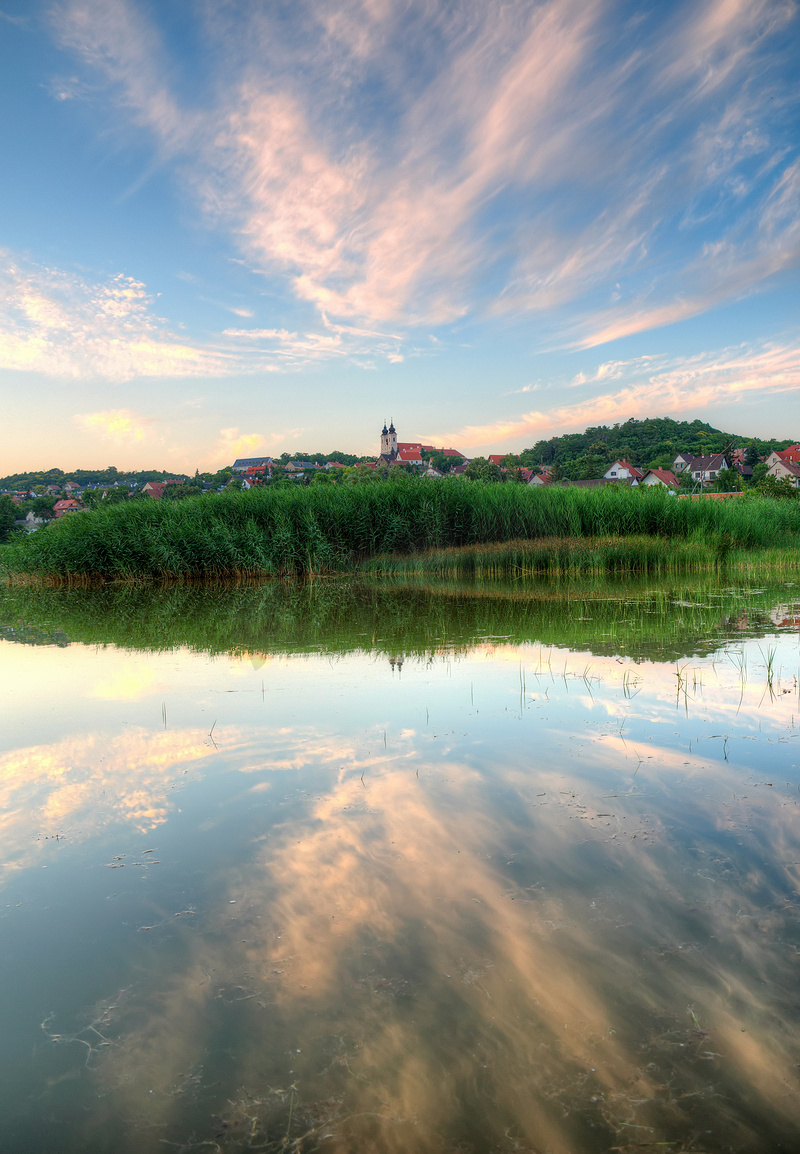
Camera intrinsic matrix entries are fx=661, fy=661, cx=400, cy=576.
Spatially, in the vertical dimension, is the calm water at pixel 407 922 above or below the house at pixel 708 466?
below

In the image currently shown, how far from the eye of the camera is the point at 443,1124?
183cm

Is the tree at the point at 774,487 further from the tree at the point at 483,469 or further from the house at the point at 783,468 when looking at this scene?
the house at the point at 783,468

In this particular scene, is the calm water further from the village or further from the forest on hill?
the forest on hill

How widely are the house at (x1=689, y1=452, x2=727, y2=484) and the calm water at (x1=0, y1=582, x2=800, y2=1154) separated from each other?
9944 cm

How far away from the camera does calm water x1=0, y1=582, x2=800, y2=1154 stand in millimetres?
1893

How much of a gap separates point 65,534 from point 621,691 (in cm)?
1842

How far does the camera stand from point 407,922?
2688mm

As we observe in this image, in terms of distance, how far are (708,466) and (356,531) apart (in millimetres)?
92697

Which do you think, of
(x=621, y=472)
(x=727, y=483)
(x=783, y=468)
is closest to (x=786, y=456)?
(x=783, y=468)

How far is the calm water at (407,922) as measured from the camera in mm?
1893

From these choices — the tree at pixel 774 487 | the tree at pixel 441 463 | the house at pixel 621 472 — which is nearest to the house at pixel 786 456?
the house at pixel 621 472

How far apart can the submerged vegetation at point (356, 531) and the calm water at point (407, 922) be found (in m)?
13.2

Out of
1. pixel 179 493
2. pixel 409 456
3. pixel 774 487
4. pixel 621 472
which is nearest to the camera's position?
pixel 774 487

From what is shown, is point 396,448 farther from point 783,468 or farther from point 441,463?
point 783,468
